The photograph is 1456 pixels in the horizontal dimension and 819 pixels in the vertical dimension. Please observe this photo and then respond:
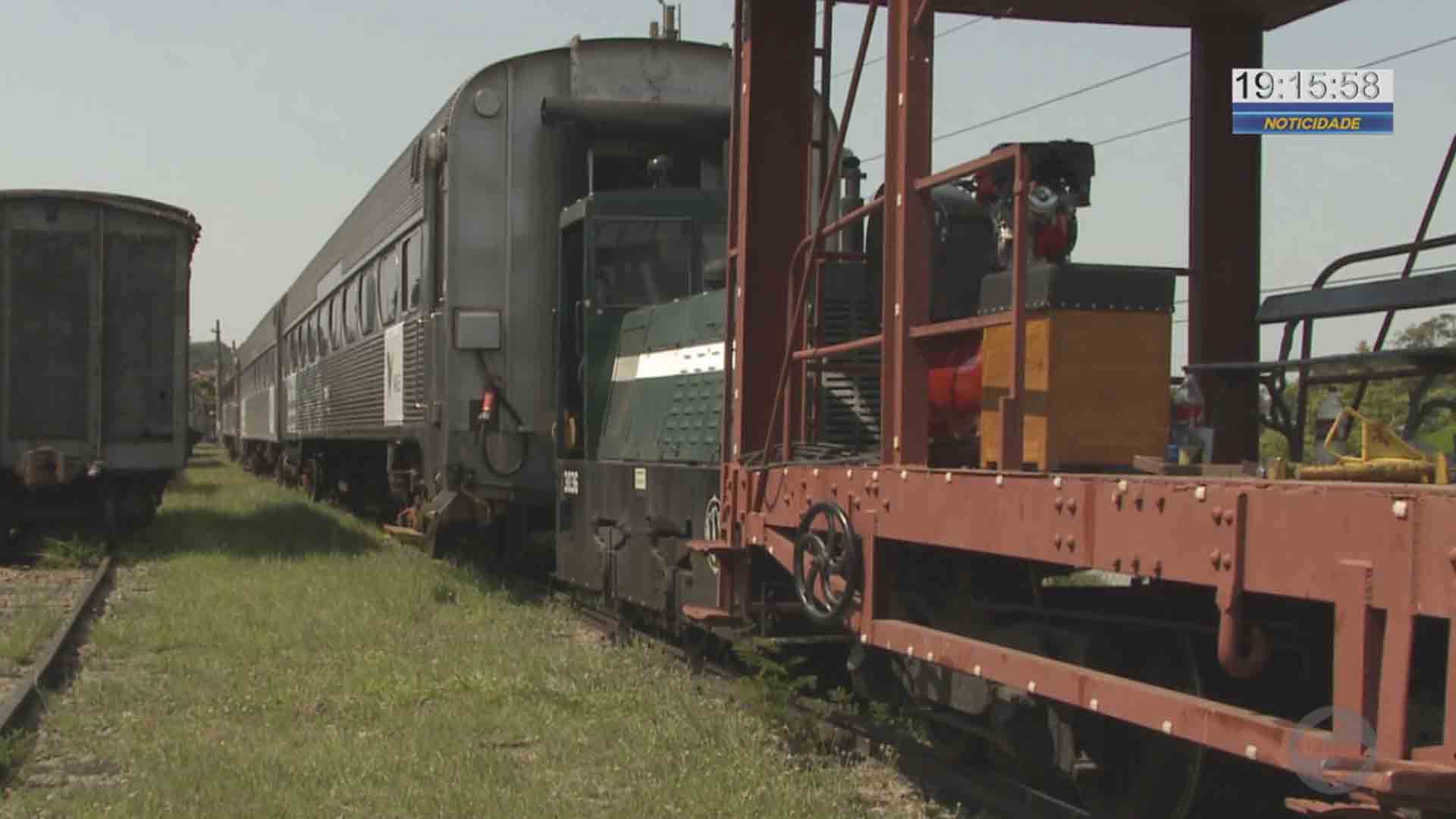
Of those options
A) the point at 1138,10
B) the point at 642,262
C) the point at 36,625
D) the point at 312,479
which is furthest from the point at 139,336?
the point at 1138,10

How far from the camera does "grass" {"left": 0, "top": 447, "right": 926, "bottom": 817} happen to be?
583cm

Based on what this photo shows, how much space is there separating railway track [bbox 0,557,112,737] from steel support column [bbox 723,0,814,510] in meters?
3.61

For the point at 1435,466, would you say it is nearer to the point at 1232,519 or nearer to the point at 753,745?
the point at 1232,519

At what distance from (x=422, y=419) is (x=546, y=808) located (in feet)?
22.0

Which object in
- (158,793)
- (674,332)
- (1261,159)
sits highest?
(1261,159)

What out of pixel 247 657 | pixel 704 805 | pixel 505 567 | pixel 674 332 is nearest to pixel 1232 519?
pixel 704 805

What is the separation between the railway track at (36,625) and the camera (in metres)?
7.92

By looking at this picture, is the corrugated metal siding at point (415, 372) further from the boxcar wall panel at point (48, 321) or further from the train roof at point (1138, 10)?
the train roof at point (1138, 10)

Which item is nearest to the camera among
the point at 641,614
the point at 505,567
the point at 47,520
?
the point at 641,614

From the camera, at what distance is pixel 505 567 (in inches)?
532

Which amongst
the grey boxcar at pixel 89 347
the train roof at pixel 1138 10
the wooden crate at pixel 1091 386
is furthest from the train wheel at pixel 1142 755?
the grey boxcar at pixel 89 347

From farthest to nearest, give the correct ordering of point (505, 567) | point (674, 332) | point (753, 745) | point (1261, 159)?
1. point (505, 567)
2. point (674, 332)
3. point (753, 745)
4. point (1261, 159)
